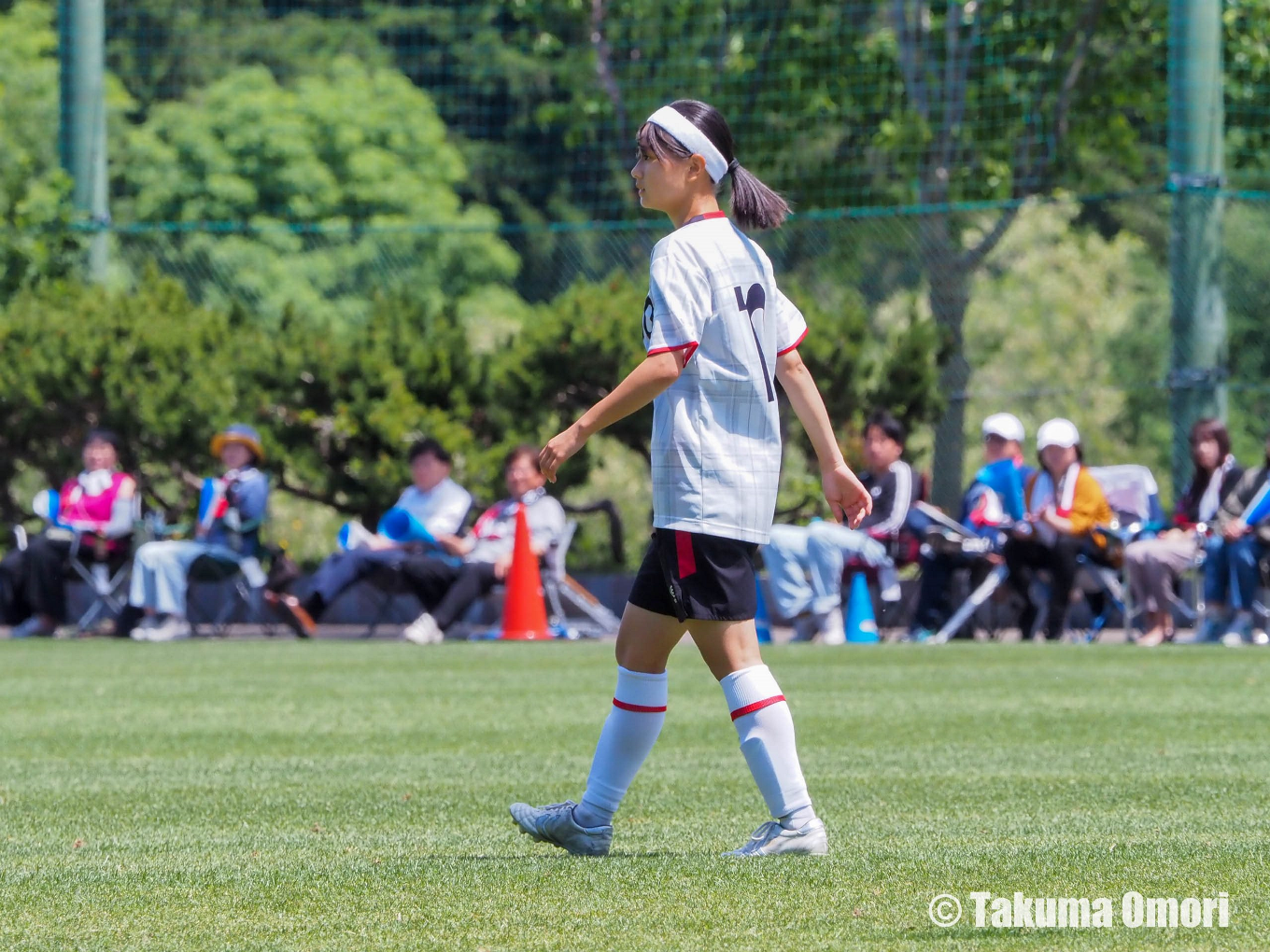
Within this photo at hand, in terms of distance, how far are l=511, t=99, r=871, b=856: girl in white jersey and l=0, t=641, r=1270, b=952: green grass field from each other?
259 millimetres

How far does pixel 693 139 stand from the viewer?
5.34 m

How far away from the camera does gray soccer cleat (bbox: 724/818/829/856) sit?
5.18m

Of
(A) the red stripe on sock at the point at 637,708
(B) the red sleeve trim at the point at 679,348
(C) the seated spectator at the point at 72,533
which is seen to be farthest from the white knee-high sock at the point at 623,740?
(C) the seated spectator at the point at 72,533

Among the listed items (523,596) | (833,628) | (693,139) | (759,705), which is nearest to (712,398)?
(693,139)

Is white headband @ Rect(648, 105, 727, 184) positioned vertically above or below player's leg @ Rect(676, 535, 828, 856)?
above

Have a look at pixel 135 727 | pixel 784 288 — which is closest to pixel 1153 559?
pixel 784 288

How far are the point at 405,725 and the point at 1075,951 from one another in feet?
19.4

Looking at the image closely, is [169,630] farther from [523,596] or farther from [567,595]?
[567,595]

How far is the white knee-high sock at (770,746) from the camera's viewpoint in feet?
17.1

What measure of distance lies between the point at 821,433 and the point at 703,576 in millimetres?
530

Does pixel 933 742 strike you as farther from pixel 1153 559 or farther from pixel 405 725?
pixel 1153 559

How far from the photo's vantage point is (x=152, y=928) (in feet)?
14.2

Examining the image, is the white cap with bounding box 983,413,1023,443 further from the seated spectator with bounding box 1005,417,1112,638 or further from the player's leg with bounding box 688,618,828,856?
the player's leg with bounding box 688,618,828,856

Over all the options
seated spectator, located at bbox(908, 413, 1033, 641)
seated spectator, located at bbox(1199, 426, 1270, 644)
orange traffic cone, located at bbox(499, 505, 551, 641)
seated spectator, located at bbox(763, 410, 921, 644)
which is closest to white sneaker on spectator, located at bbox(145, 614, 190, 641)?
orange traffic cone, located at bbox(499, 505, 551, 641)
